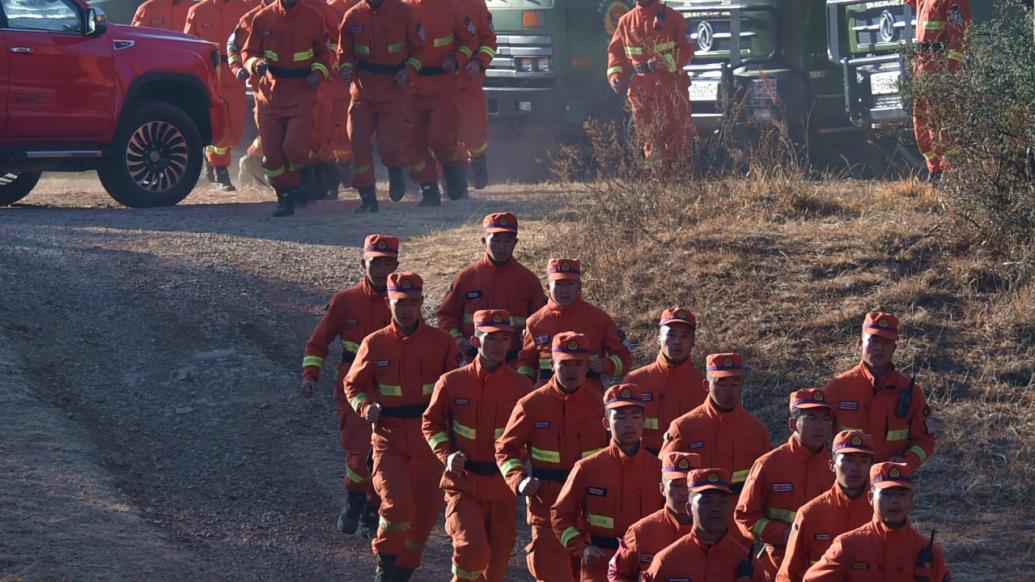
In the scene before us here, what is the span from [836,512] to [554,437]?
148cm

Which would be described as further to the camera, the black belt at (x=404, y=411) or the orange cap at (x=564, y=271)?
the orange cap at (x=564, y=271)

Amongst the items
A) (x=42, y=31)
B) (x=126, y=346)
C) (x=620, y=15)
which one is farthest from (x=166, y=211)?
(x=620, y=15)

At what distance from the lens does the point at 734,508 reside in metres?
6.84

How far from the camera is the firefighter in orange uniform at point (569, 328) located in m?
8.29

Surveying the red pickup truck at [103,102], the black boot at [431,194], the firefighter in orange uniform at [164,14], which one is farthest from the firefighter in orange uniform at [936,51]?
the firefighter in orange uniform at [164,14]

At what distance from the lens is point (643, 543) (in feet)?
19.7

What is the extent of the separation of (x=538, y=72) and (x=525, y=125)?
77 centimetres

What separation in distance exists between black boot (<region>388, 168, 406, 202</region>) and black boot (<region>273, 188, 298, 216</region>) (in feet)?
3.19

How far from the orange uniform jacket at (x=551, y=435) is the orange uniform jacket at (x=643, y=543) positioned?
3.46 feet

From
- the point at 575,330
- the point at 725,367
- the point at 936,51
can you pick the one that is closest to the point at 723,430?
the point at 725,367

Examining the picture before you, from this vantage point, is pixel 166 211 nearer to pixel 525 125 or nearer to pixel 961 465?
pixel 525 125

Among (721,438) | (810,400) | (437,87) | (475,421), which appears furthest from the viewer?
(437,87)

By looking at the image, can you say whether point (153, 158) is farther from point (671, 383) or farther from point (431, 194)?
point (671, 383)

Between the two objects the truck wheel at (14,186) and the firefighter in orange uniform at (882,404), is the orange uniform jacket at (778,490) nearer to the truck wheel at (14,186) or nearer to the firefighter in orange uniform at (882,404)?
the firefighter in orange uniform at (882,404)
